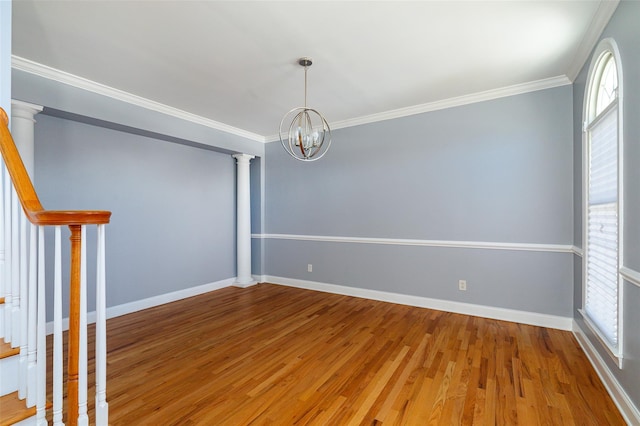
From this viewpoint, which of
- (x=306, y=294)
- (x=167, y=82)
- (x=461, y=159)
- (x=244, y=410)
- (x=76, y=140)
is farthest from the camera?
(x=306, y=294)

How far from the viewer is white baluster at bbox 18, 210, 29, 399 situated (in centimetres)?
122

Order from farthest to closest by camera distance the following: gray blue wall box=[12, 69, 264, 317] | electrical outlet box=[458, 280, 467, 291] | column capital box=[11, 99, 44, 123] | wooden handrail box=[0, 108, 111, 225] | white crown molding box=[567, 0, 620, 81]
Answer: electrical outlet box=[458, 280, 467, 291]
gray blue wall box=[12, 69, 264, 317]
column capital box=[11, 99, 44, 123]
white crown molding box=[567, 0, 620, 81]
wooden handrail box=[0, 108, 111, 225]

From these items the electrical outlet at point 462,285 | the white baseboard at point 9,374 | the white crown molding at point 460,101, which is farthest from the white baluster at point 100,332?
the white crown molding at point 460,101

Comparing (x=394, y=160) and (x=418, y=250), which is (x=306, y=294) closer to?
(x=418, y=250)

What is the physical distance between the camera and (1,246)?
4.78 ft

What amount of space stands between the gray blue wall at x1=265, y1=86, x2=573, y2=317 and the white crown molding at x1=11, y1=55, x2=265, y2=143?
4.91ft

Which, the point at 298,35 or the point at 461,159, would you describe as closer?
the point at 298,35

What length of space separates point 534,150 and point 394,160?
1542 millimetres

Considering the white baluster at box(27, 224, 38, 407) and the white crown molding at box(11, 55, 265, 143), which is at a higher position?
the white crown molding at box(11, 55, 265, 143)

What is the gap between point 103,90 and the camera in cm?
312

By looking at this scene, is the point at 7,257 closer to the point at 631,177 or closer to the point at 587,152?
the point at 631,177

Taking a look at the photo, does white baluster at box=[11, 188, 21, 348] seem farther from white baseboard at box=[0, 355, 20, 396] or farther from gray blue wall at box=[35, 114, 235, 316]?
gray blue wall at box=[35, 114, 235, 316]

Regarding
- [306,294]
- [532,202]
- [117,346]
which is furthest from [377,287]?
[117,346]

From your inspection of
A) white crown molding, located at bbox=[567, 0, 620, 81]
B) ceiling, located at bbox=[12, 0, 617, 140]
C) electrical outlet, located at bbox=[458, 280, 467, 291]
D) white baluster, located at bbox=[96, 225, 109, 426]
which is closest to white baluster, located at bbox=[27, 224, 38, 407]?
white baluster, located at bbox=[96, 225, 109, 426]
